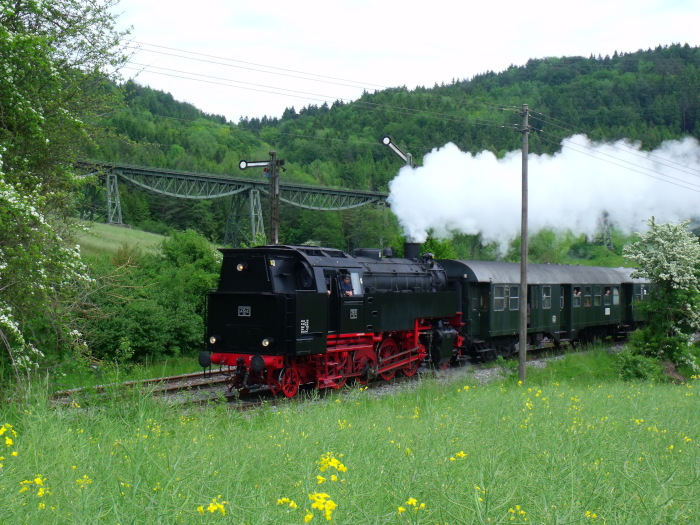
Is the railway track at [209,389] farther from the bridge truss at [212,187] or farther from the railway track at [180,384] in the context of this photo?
the bridge truss at [212,187]

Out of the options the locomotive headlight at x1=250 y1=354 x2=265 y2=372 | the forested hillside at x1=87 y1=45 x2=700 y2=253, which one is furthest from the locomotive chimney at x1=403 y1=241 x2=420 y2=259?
the forested hillside at x1=87 y1=45 x2=700 y2=253

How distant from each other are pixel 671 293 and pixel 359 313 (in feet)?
37.9

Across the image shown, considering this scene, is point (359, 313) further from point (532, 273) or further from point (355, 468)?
point (355, 468)

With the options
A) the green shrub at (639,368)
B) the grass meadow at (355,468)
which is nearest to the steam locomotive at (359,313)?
the green shrub at (639,368)

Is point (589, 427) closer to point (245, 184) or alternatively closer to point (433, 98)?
point (245, 184)

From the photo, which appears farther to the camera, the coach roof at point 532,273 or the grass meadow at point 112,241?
the grass meadow at point 112,241

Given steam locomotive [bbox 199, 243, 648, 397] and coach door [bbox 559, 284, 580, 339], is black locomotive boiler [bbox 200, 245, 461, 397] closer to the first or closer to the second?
steam locomotive [bbox 199, 243, 648, 397]

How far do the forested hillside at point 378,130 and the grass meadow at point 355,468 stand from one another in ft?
142

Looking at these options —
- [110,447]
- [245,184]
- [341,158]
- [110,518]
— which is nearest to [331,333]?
[110,447]

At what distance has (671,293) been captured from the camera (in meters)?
20.8

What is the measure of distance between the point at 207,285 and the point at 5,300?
11.2m

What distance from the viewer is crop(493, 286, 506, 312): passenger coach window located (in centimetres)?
2070

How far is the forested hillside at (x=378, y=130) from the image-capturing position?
63.9m

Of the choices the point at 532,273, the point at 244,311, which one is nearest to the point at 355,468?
the point at 244,311
